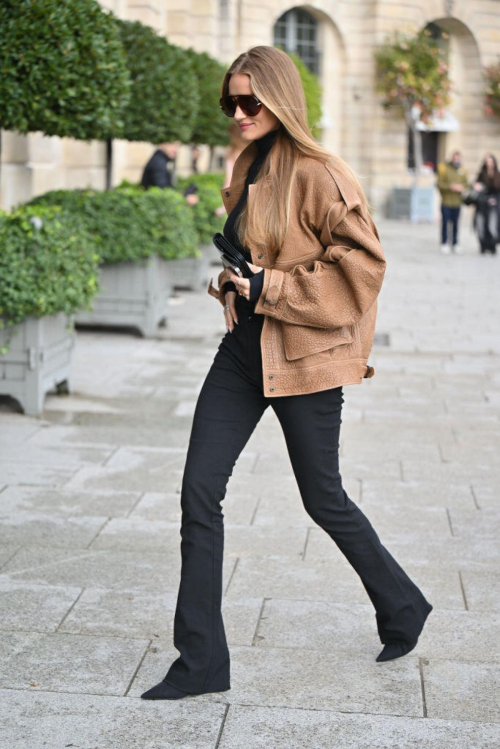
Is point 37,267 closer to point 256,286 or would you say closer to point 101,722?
point 256,286

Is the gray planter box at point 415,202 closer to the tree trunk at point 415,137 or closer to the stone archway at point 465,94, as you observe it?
the tree trunk at point 415,137

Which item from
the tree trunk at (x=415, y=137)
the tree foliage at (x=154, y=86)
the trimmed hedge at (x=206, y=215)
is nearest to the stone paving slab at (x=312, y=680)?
the tree foliage at (x=154, y=86)

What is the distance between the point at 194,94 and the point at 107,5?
548cm

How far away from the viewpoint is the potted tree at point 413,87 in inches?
1308

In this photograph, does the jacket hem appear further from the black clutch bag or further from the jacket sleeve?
the black clutch bag

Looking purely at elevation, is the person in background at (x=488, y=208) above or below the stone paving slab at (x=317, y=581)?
above

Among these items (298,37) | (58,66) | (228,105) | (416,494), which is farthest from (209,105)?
(298,37)

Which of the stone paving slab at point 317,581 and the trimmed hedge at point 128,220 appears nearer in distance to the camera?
the stone paving slab at point 317,581

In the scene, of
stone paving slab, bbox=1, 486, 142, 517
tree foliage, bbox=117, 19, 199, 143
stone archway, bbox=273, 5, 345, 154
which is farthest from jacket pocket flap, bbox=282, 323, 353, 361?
stone archway, bbox=273, 5, 345, 154

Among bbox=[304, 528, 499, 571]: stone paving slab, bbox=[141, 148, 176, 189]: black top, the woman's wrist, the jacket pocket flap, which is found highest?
bbox=[141, 148, 176, 189]: black top

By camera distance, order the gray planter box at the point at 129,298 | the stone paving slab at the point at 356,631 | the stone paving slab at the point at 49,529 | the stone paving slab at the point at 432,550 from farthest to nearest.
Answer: the gray planter box at the point at 129,298 → the stone paving slab at the point at 49,529 → the stone paving slab at the point at 432,550 → the stone paving slab at the point at 356,631

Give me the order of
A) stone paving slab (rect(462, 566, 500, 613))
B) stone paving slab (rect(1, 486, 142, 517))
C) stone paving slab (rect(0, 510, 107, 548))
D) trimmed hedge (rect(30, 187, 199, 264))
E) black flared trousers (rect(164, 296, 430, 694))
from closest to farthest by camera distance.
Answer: black flared trousers (rect(164, 296, 430, 694)) → stone paving slab (rect(462, 566, 500, 613)) → stone paving slab (rect(0, 510, 107, 548)) → stone paving slab (rect(1, 486, 142, 517)) → trimmed hedge (rect(30, 187, 199, 264))

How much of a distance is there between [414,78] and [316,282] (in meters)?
32.0

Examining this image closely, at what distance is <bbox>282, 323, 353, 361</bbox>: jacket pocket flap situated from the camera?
129 inches
